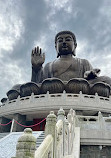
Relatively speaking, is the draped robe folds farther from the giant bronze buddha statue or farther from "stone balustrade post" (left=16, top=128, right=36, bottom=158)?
"stone balustrade post" (left=16, top=128, right=36, bottom=158)

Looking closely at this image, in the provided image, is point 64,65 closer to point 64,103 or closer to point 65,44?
point 65,44

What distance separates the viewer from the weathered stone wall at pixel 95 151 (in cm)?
588

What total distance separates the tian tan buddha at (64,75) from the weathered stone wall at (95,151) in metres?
5.17

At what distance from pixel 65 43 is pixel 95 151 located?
11.6 meters

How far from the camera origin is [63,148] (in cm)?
340

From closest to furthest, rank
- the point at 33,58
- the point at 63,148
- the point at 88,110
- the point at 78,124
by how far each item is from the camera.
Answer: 1. the point at 63,148
2. the point at 78,124
3. the point at 88,110
4. the point at 33,58

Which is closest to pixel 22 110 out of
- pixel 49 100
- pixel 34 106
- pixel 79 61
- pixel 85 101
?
pixel 34 106

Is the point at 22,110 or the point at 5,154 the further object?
the point at 22,110

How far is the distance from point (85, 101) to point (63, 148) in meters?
6.36

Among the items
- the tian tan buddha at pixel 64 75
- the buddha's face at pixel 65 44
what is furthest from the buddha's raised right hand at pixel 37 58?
the buddha's face at pixel 65 44

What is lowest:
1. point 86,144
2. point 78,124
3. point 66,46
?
point 86,144

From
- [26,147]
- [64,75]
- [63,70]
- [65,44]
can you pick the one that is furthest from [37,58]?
[26,147]

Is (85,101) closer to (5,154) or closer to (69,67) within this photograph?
(69,67)

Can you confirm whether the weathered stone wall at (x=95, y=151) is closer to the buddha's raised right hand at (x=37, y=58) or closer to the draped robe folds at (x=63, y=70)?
the draped robe folds at (x=63, y=70)
